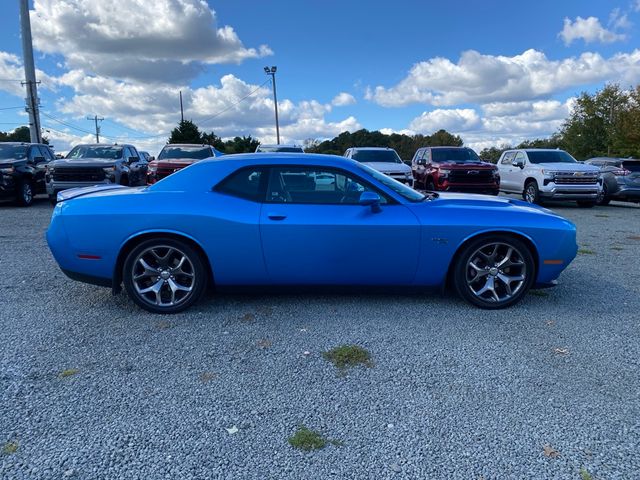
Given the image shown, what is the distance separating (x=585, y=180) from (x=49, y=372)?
14.2 m

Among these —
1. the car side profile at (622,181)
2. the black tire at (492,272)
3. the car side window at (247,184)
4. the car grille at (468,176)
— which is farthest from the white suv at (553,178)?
the car side window at (247,184)

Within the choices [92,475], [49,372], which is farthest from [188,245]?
[92,475]

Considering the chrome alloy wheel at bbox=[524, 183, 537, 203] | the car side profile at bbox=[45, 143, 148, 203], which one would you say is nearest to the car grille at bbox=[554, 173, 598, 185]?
the chrome alloy wheel at bbox=[524, 183, 537, 203]

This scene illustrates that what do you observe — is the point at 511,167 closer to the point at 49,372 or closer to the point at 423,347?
the point at 423,347

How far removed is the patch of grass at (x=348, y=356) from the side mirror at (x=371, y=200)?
1309 millimetres

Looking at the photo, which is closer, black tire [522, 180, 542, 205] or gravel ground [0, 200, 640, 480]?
gravel ground [0, 200, 640, 480]

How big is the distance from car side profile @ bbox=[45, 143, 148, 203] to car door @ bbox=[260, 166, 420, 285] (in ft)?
31.3

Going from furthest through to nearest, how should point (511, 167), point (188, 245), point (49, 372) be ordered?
point (511, 167), point (188, 245), point (49, 372)

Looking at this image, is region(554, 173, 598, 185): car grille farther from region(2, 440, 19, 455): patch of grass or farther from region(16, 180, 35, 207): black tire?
region(16, 180, 35, 207): black tire

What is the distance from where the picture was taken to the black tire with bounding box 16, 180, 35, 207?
42.6ft

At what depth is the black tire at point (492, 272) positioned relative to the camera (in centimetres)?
437

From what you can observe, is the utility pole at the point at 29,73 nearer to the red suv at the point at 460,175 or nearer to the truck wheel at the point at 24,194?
the truck wheel at the point at 24,194

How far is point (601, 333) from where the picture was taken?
12.8 ft

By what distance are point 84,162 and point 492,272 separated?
1134 cm
